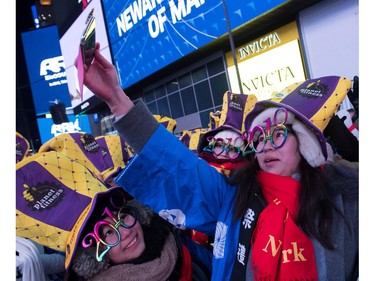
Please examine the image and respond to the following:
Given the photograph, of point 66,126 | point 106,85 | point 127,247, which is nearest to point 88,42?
point 106,85

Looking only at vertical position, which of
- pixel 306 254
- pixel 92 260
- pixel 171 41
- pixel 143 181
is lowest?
pixel 306 254

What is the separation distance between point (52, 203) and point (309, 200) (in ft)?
3.12

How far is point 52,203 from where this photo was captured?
4.11 ft

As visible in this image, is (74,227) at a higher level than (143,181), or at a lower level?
lower

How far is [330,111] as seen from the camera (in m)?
1.81

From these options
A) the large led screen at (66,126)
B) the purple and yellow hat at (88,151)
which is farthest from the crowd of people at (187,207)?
the large led screen at (66,126)

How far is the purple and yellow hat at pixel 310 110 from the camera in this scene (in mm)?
1408

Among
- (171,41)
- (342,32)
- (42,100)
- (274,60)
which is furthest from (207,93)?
(42,100)

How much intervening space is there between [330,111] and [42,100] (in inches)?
839

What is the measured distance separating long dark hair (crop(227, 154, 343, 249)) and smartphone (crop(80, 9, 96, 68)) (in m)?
0.72

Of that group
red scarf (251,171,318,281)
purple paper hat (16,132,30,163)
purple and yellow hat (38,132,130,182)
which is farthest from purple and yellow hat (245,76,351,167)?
purple paper hat (16,132,30,163)

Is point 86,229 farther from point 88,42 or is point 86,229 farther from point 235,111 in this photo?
point 235,111

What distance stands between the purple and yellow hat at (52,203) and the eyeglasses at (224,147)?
1.24 metres
